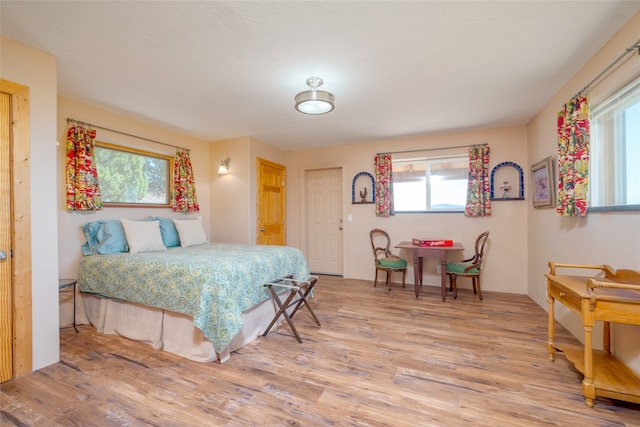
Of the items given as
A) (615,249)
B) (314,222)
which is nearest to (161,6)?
(615,249)

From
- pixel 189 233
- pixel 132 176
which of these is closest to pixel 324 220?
pixel 189 233

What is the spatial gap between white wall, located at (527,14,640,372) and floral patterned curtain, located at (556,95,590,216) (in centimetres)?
11

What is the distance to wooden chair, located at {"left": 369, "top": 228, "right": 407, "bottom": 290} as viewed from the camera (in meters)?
Result: 4.17

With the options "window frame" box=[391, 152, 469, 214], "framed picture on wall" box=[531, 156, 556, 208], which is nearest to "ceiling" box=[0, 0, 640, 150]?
"framed picture on wall" box=[531, 156, 556, 208]

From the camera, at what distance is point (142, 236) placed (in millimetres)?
3121

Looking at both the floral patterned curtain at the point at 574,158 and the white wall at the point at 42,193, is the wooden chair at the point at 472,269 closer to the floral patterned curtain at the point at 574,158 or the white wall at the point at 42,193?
the floral patterned curtain at the point at 574,158

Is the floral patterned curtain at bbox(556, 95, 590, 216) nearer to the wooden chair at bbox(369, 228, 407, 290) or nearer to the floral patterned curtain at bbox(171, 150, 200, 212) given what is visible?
the wooden chair at bbox(369, 228, 407, 290)

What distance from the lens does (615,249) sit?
196cm

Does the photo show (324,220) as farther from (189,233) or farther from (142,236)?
(142,236)

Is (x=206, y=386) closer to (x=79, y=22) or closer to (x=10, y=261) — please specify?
(x=10, y=261)

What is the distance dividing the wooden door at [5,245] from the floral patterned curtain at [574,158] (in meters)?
4.47

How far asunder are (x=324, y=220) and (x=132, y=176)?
3228mm

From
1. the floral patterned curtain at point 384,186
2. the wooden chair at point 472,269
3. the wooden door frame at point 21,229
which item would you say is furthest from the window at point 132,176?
the wooden chair at point 472,269

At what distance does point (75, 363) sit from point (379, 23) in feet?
11.3
